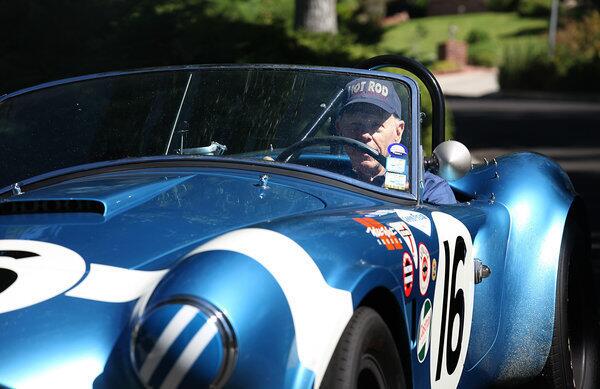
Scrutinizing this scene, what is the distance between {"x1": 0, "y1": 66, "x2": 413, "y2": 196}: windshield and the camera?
414 centimetres

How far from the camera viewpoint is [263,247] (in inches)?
113

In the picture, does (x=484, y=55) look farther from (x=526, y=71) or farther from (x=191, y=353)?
(x=191, y=353)

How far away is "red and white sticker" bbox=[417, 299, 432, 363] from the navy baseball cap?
0.90 meters

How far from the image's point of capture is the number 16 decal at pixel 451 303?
3695mm

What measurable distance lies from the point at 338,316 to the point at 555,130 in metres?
20.7

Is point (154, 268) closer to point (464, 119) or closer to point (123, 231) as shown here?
point (123, 231)

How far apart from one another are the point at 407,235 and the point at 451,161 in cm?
87

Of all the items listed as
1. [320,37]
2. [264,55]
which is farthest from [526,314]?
[320,37]

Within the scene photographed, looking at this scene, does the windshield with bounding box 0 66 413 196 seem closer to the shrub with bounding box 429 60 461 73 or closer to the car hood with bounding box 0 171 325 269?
the car hood with bounding box 0 171 325 269

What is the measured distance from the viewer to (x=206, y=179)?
3859mm

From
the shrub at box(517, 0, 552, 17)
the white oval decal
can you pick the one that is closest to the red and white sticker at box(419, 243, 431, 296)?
the white oval decal

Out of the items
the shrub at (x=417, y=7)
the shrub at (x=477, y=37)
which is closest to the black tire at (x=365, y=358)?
the shrub at (x=477, y=37)

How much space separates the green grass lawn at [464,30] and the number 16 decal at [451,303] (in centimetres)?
4458

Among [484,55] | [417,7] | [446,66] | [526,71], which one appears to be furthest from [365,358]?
[417,7]
